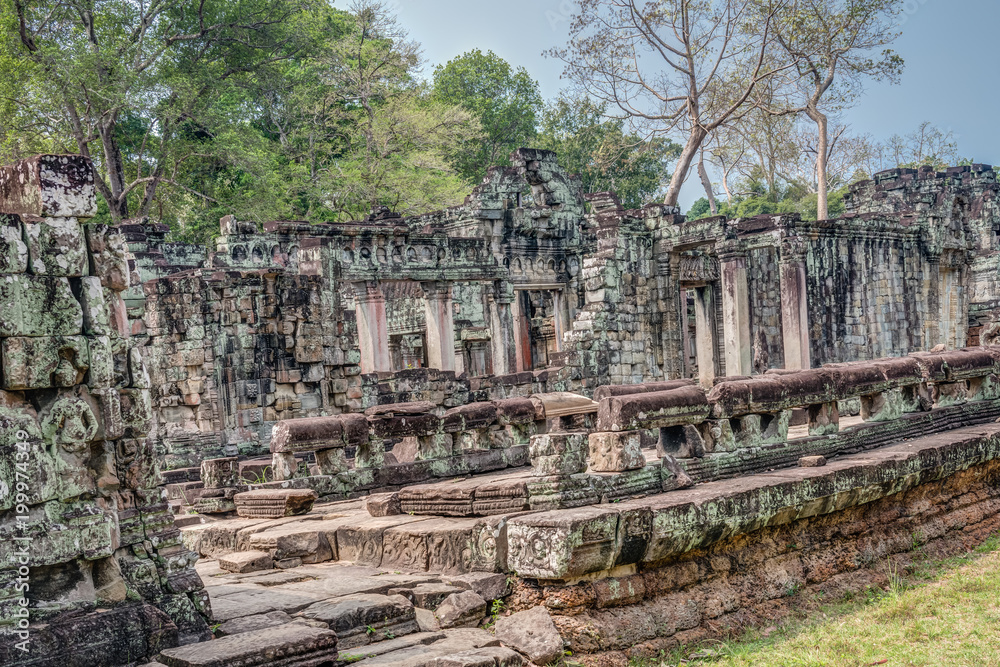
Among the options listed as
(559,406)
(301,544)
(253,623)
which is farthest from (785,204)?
(253,623)

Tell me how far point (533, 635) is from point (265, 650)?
1701mm

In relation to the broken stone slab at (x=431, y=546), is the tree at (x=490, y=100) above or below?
above

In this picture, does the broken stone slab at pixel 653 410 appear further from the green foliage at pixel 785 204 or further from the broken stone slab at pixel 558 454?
the green foliage at pixel 785 204

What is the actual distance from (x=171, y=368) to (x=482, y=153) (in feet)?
104

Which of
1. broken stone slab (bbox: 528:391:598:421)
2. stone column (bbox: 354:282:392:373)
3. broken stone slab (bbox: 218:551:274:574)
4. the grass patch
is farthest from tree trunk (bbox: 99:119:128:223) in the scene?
the grass patch

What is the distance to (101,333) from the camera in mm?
4629

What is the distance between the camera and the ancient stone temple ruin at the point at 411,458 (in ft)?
14.7

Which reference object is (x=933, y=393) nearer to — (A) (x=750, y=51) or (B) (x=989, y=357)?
(B) (x=989, y=357)

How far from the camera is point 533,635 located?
217 inches

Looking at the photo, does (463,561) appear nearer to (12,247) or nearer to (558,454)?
(558,454)

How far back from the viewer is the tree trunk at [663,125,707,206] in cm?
2686

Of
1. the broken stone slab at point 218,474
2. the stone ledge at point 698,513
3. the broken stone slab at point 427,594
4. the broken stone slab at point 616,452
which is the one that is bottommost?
the broken stone slab at point 427,594

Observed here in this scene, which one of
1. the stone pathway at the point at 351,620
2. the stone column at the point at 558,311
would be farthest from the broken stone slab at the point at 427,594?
the stone column at the point at 558,311

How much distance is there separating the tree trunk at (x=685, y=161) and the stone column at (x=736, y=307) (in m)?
8.71
